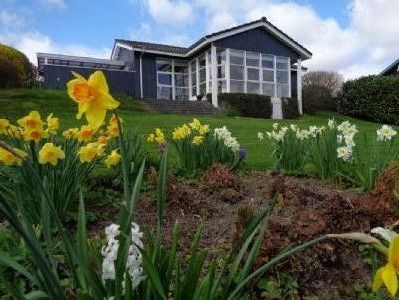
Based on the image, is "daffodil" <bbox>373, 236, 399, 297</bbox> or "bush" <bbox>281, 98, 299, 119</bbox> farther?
"bush" <bbox>281, 98, 299, 119</bbox>

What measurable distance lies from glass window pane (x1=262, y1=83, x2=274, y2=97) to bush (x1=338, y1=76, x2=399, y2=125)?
211 inches

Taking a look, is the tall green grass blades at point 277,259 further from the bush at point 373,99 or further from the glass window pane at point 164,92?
the bush at point 373,99

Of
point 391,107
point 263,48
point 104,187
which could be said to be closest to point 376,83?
point 391,107

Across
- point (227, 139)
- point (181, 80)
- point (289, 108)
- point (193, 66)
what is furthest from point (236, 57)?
point (227, 139)

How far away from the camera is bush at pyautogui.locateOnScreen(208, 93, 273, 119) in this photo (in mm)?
20141

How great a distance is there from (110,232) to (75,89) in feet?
1.43

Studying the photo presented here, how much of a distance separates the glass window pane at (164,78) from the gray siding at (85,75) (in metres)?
1.59

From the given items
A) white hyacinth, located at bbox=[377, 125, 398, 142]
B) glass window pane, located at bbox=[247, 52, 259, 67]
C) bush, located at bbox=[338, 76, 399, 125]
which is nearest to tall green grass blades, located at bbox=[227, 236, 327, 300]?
white hyacinth, located at bbox=[377, 125, 398, 142]

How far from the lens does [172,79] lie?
23297mm

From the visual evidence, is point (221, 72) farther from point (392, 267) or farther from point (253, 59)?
point (392, 267)

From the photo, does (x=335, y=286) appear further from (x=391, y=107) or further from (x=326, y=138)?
(x=391, y=107)

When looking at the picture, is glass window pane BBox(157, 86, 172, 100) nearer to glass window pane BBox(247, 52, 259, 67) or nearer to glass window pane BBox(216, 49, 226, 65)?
glass window pane BBox(216, 49, 226, 65)

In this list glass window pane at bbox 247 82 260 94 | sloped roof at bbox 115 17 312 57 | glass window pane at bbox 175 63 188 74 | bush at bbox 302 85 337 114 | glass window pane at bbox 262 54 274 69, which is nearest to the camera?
sloped roof at bbox 115 17 312 57

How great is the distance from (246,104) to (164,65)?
17.9ft
